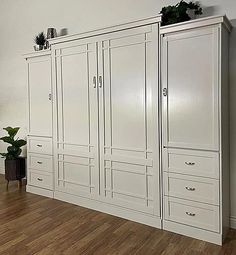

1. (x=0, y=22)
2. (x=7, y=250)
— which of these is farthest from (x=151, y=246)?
(x=0, y=22)

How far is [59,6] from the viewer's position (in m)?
3.93

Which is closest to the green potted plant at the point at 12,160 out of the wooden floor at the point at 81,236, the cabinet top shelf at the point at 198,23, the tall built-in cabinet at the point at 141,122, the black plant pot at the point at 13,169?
the black plant pot at the point at 13,169

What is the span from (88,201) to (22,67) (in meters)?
2.69

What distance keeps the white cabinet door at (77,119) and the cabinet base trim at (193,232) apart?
0.98m

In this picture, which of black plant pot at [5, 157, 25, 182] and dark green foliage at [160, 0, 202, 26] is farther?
black plant pot at [5, 157, 25, 182]

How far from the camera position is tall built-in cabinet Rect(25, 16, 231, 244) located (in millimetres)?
2336

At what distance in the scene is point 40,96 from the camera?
366cm

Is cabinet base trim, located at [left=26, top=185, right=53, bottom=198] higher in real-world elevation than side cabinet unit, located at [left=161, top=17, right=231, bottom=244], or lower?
lower

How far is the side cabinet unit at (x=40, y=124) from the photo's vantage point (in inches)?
140

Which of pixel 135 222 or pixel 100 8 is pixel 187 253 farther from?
pixel 100 8

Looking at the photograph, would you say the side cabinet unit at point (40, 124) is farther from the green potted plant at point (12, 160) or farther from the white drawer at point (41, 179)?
the green potted plant at point (12, 160)

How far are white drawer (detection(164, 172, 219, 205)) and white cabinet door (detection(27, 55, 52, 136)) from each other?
184 centimetres

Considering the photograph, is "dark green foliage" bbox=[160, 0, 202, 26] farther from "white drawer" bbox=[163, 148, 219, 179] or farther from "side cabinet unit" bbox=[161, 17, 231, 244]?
"white drawer" bbox=[163, 148, 219, 179]

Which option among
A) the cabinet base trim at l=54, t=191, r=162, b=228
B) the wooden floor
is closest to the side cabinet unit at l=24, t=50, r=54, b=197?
the cabinet base trim at l=54, t=191, r=162, b=228
